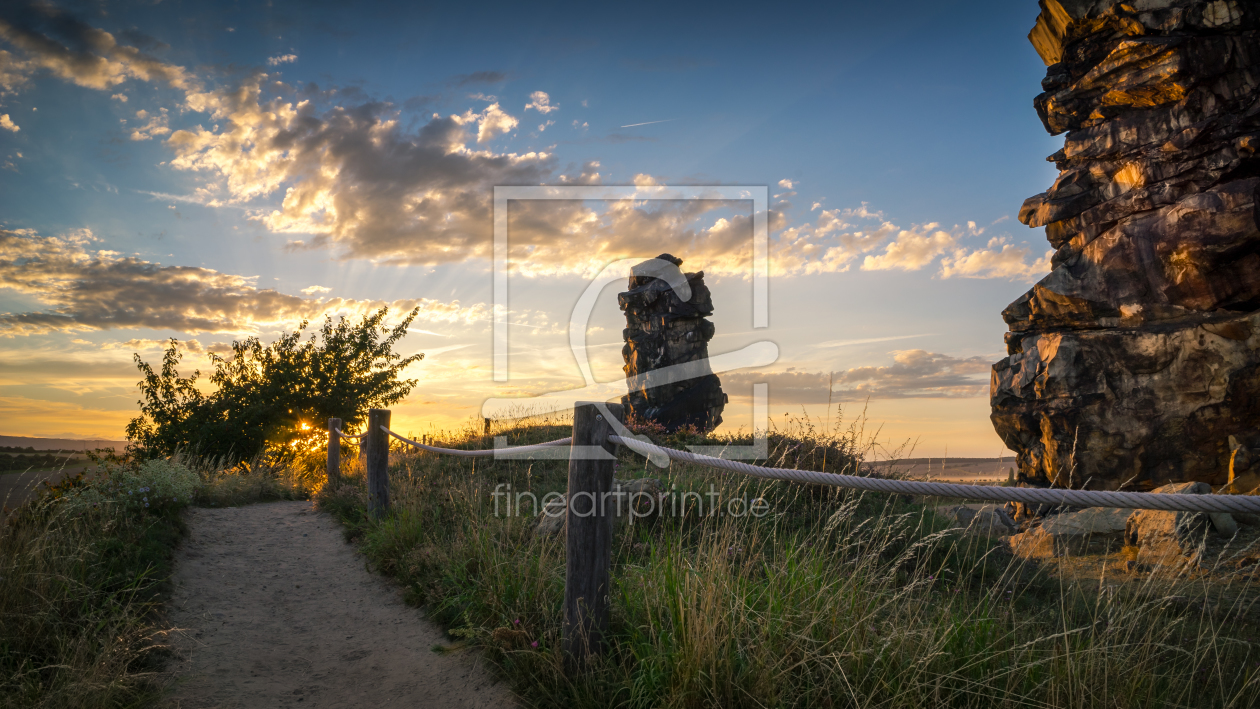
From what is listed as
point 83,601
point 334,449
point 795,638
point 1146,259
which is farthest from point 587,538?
point 1146,259

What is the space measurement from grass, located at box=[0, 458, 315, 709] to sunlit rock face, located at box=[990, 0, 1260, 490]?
1886 centimetres

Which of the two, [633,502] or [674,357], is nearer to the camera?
[633,502]

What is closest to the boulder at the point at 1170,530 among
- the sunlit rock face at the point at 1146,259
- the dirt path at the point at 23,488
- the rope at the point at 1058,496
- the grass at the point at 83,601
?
the sunlit rock face at the point at 1146,259

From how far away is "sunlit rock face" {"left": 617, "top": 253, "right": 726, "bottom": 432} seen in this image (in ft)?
91.9

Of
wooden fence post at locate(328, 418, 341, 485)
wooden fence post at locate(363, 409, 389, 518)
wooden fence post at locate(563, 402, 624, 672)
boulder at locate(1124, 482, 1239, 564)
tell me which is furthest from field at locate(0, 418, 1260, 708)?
wooden fence post at locate(328, 418, 341, 485)

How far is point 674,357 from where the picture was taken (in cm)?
2838

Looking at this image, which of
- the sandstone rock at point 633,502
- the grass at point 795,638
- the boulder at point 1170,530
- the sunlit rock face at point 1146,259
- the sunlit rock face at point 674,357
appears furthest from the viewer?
the sunlit rock face at point 674,357

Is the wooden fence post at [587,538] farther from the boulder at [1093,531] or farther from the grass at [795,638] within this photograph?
the boulder at [1093,531]

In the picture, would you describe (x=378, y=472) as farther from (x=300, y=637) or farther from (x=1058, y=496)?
(x=1058, y=496)

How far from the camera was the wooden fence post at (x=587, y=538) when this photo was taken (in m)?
3.37

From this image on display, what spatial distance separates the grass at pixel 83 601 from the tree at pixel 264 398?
10224 mm

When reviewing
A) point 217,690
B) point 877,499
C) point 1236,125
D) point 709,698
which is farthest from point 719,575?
point 1236,125

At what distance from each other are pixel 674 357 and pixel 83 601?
24.9 m

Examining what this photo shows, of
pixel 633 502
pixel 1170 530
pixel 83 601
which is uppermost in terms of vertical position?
pixel 633 502
